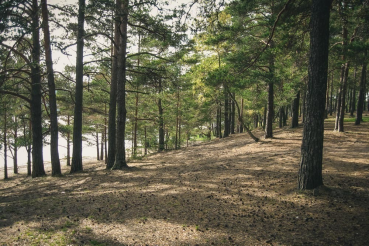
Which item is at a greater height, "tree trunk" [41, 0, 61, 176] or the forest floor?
"tree trunk" [41, 0, 61, 176]

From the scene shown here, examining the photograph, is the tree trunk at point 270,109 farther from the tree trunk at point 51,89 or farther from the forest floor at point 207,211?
the tree trunk at point 51,89

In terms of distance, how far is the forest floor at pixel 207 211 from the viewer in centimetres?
382

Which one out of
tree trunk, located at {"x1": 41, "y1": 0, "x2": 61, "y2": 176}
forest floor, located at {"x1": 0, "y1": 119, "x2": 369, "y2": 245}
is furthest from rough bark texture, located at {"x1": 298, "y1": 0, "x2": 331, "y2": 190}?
tree trunk, located at {"x1": 41, "y1": 0, "x2": 61, "y2": 176}

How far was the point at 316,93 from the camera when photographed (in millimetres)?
A: 5184

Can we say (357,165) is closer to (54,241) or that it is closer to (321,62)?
(321,62)

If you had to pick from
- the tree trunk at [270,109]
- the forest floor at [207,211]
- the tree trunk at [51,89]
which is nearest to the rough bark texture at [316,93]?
the forest floor at [207,211]

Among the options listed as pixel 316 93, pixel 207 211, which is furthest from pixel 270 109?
pixel 207 211

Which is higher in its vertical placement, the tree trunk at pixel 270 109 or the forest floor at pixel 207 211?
the tree trunk at pixel 270 109

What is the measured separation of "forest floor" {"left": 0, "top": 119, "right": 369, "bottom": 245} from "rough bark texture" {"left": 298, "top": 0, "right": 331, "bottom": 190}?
74 centimetres

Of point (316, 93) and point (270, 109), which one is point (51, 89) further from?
point (270, 109)

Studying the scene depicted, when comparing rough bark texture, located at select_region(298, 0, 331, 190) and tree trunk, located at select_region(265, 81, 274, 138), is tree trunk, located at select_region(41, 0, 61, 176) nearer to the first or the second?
rough bark texture, located at select_region(298, 0, 331, 190)

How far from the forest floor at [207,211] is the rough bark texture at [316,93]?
74 cm

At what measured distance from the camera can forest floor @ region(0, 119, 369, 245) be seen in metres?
3.82

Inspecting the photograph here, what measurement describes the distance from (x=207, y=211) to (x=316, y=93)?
4181 millimetres
